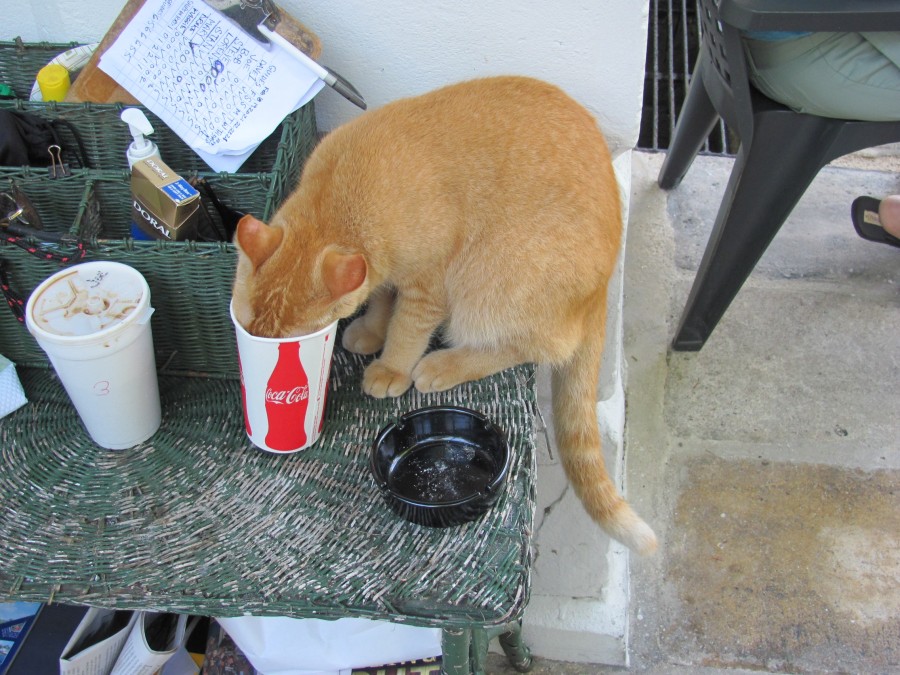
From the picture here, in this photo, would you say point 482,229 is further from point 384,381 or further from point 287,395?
point 287,395

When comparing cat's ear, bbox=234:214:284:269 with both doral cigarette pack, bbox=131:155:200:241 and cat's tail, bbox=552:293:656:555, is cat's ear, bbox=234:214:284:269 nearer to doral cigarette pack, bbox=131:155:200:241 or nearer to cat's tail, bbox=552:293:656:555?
doral cigarette pack, bbox=131:155:200:241

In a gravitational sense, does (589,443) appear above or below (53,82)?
below

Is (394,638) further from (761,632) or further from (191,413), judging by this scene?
(761,632)

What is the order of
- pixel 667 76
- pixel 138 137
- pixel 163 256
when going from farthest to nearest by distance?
pixel 667 76 < pixel 138 137 < pixel 163 256

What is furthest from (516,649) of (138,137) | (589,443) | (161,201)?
(138,137)

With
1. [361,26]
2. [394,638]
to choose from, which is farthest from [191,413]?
[361,26]

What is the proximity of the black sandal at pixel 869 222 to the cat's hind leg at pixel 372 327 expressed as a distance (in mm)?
1759

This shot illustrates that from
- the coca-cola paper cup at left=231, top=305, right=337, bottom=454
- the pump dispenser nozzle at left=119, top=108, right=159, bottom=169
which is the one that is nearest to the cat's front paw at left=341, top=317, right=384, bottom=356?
the coca-cola paper cup at left=231, top=305, right=337, bottom=454

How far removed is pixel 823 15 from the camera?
4.97 feet

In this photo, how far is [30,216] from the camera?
1.38 metres

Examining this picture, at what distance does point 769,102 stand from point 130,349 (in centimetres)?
148

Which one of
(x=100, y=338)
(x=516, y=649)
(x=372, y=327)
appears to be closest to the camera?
(x=100, y=338)

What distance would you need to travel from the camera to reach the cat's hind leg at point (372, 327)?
5.42 feet

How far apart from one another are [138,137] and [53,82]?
38cm
